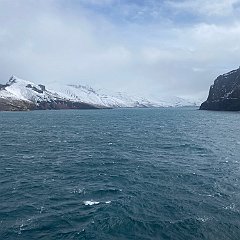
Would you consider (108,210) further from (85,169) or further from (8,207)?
(85,169)

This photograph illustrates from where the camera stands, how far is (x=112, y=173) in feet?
205

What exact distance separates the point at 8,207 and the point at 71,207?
8648mm

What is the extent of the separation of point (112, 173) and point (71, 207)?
18289mm

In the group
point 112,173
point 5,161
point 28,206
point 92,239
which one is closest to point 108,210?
point 92,239

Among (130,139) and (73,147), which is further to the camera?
(130,139)

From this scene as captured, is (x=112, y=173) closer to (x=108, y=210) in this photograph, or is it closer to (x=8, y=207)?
(x=108, y=210)

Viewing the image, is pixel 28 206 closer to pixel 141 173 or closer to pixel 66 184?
pixel 66 184

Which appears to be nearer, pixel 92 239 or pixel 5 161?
pixel 92 239

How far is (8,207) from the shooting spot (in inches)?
1774

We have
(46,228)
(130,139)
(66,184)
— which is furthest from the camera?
(130,139)

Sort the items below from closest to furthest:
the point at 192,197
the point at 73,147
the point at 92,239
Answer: the point at 92,239
the point at 192,197
the point at 73,147

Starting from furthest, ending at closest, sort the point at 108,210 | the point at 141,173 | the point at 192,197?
the point at 141,173
the point at 192,197
the point at 108,210

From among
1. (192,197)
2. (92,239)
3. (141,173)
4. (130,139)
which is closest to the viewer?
(92,239)

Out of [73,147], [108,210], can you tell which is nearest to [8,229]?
[108,210]
